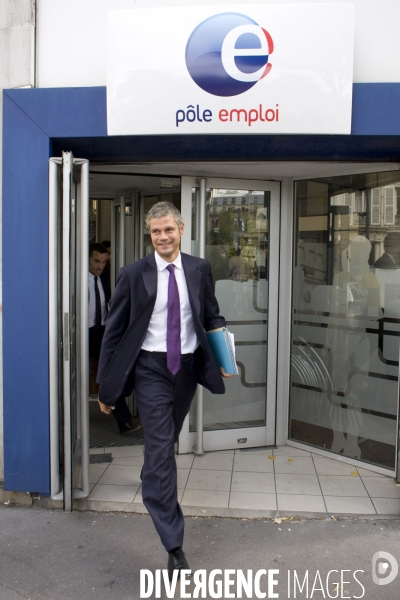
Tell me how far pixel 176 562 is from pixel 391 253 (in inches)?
111

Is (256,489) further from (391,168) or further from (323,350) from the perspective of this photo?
(391,168)

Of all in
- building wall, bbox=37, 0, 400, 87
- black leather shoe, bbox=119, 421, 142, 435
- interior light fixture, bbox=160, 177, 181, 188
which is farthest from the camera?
black leather shoe, bbox=119, 421, 142, 435

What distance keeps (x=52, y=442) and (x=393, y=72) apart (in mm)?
3302

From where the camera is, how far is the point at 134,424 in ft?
19.6

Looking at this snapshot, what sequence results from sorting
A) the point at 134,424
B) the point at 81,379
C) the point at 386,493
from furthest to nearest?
the point at 134,424 < the point at 386,493 < the point at 81,379

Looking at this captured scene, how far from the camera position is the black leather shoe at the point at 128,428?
571cm

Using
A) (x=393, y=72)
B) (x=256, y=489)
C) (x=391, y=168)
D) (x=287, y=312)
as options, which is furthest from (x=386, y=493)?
(x=393, y=72)

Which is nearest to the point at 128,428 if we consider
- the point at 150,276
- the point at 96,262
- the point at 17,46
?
the point at 96,262

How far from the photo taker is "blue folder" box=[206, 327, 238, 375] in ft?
11.8

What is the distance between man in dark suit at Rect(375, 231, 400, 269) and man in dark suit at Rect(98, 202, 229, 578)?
1868 millimetres

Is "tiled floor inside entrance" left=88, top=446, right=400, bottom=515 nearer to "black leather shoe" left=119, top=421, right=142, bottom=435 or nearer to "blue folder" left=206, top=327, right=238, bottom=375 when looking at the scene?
"black leather shoe" left=119, top=421, right=142, bottom=435

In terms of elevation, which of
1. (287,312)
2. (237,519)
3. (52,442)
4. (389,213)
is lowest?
(237,519)

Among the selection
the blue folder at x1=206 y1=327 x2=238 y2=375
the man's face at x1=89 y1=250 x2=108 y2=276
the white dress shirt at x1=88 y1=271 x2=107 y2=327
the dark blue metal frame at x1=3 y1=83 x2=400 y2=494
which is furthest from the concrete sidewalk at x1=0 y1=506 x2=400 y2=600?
the man's face at x1=89 y1=250 x2=108 y2=276

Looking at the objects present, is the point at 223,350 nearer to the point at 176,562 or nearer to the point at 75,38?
the point at 176,562
